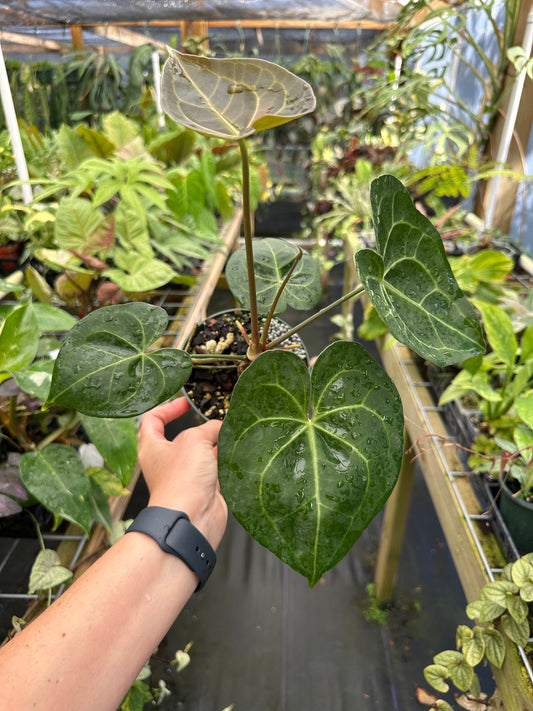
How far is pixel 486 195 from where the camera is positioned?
208 cm

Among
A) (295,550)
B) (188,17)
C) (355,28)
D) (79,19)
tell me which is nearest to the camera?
(295,550)

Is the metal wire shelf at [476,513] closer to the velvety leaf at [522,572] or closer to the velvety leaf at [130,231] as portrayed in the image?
the velvety leaf at [522,572]

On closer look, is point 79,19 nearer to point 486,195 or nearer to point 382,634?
point 486,195

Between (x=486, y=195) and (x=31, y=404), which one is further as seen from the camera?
(x=486, y=195)

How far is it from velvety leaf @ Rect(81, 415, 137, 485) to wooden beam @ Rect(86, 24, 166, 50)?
2.87 meters

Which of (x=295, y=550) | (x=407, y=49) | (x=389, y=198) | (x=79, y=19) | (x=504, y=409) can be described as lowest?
(x=504, y=409)

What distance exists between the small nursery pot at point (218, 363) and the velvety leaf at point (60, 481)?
21cm

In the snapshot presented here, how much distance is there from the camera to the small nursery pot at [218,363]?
0.71 m

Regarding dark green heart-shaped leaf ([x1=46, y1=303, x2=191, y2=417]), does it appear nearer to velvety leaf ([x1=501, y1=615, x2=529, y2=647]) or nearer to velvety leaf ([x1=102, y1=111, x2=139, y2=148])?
velvety leaf ([x1=501, y1=615, x2=529, y2=647])

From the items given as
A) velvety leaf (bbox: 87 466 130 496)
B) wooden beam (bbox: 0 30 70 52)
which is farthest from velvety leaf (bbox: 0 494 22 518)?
wooden beam (bbox: 0 30 70 52)

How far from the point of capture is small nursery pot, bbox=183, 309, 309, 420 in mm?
708

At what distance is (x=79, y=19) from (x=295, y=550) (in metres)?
2.76

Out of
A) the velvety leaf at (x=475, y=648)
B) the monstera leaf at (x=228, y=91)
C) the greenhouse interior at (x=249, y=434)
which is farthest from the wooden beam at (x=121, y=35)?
the velvety leaf at (x=475, y=648)

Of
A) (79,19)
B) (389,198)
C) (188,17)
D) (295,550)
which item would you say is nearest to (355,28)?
(188,17)
